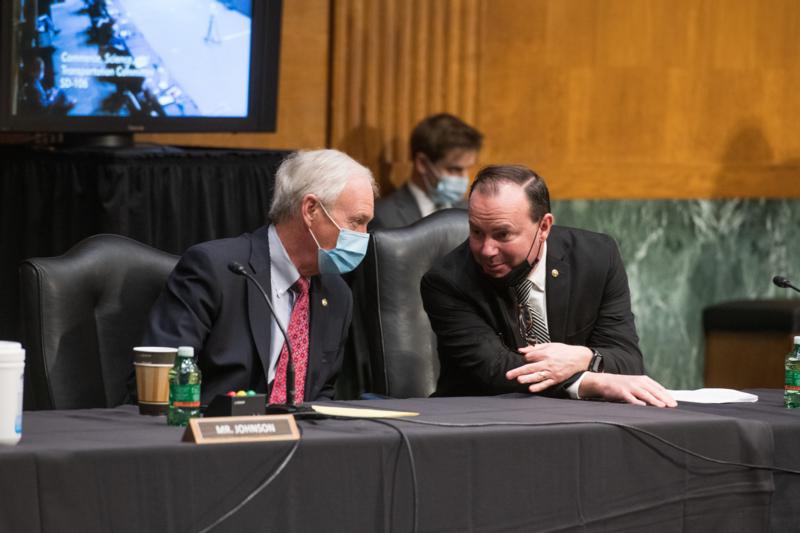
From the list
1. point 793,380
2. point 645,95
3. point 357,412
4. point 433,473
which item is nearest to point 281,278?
point 357,412

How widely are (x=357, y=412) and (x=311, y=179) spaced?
110 centimetres

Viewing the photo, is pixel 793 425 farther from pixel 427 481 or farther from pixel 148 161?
pixel 148 161

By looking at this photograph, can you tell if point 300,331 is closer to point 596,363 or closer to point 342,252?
point 342,252

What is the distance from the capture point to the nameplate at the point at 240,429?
91.1 inches

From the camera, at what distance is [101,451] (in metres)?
2.20

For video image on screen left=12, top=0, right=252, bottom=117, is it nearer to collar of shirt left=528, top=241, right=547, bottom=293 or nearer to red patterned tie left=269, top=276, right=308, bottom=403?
red patterned tie left=269, top=276, right=308, bottom=403

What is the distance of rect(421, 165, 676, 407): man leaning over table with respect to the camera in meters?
3.76

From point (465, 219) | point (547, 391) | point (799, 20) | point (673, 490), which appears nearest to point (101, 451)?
point (673, 490)

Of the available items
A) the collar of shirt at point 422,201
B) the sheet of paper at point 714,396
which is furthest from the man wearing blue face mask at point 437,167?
the sheet of paper at point 714,396

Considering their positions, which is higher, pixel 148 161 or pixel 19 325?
pixel 148 161

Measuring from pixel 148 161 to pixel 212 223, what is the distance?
12.7 inches

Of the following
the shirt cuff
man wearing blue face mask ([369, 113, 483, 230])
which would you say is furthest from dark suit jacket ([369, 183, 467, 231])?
the shirt cuff

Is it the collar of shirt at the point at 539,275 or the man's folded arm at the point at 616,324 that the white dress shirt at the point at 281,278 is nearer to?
the collar of shirt at the point at 539,275

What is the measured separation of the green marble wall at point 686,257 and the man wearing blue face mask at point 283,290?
9.43 ft
